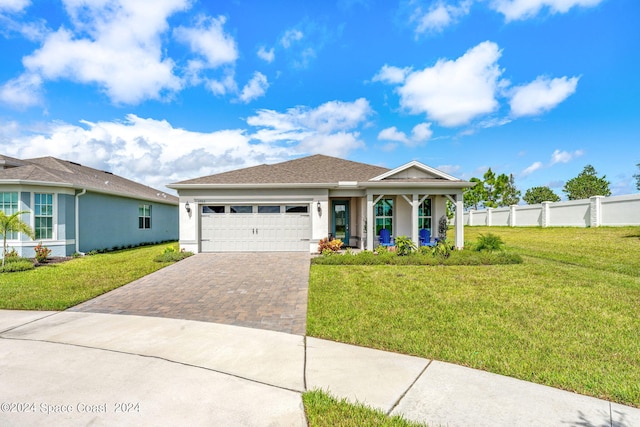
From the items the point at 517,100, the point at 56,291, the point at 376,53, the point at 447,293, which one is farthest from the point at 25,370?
the point at 517,100

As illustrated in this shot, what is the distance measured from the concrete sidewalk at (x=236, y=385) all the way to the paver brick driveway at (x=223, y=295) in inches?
38.3

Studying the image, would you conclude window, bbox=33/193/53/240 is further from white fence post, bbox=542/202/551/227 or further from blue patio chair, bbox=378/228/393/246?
white fence post, bbox=542/202/551/227

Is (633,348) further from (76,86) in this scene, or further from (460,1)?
(76,86)

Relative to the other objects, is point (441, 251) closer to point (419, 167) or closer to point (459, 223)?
point (459, 223)

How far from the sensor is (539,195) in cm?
6462

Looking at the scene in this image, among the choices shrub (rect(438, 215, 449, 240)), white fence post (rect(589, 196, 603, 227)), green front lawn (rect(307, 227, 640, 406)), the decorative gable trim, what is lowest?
green front lawn (rect(307, 227, 640, 406))

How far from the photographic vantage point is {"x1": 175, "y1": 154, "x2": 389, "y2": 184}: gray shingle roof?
563 inches

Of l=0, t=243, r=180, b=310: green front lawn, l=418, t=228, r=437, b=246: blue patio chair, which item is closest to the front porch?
l=418, t=228, r=437, b=246: blue patio chair

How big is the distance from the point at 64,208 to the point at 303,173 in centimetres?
1052

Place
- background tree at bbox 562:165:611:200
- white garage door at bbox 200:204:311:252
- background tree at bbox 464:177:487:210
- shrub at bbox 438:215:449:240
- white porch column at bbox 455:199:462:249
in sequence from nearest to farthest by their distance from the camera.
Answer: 1. white porch column at bbox 455:199:462:249
2. white garage door at bbox 200:204:311:252
3. shrub at bbox 438:215:449:240
4. background tree at bbox 464:177:487:210
5. background tree at bbox 562:165:611:200

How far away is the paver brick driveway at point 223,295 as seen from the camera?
18.4 ft

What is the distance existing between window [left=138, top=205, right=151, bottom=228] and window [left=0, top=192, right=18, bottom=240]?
611 cm

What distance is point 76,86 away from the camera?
14.9m

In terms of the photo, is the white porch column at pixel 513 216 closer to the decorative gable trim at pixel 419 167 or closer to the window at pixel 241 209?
the decorative gable trim at pixel 419 167
